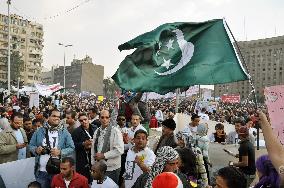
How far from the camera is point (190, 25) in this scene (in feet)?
20.6

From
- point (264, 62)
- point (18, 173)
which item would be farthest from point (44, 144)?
point (264, 62)

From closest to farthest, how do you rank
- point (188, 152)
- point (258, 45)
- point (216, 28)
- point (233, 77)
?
point (188, 152), point (233, 77), point (216, 28), point (258, 45)

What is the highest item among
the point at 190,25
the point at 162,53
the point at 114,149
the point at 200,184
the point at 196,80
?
the point at 190,25

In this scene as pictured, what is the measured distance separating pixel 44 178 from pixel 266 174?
3.83m

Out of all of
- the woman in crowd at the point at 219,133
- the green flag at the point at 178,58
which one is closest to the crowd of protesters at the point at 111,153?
the green flag at the point at 178,58

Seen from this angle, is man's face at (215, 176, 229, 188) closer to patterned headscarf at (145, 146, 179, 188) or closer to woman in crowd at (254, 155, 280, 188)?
woman in crowd at (254, 155, 280, 188)

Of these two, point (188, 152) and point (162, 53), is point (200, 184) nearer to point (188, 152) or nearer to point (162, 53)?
point (188, 152)

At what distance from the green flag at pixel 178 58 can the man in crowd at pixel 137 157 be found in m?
0.76

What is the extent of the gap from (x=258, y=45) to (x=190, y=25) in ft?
467

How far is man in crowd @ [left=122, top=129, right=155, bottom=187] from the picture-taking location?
565 cm

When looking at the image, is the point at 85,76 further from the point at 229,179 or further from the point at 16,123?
the point at 229,179

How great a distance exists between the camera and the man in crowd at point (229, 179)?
351 centimetres

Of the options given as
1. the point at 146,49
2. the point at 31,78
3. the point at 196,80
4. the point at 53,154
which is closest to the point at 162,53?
the point at 146,49

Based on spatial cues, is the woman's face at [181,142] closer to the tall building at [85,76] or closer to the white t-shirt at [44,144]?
the white t-shirt at [44,144]
